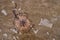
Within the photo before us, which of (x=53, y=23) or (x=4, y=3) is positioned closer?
(x=53, y=23)

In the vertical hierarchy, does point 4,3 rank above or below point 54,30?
above

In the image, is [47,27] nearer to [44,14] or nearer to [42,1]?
[44,14]

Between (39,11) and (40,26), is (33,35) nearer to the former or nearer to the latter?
(40,26)

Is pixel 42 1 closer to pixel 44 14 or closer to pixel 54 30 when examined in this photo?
pixel 44 14

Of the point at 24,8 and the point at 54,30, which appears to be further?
the point at 24,8

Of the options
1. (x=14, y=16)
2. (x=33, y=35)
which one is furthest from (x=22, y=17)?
(x=33, y=35)

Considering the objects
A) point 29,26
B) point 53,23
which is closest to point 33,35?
point 29,26

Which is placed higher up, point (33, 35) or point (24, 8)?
point (24, 8)

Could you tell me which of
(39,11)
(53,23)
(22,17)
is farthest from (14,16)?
(53,23)
